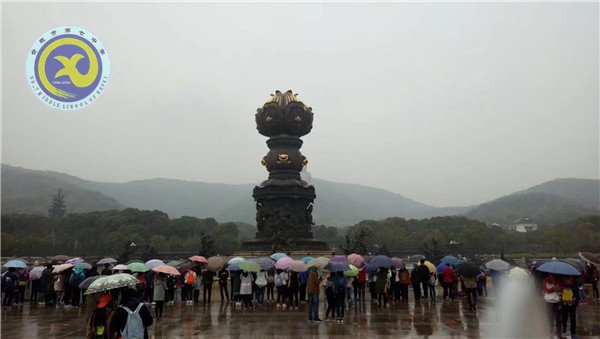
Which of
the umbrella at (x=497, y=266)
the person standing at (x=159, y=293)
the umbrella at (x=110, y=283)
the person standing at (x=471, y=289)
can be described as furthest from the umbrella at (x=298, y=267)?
the umbrella at (x=110, y=283)

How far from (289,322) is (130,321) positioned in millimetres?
7270

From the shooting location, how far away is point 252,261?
1705 cm

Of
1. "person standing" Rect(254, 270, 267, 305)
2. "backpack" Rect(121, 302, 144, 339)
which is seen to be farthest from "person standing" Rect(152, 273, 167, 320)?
"backpack" Rect(121, 302, 144, 339)

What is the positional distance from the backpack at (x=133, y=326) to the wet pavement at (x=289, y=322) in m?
4.78

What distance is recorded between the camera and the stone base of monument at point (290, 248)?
95.2 ft

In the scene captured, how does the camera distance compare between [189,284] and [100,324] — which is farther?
[189,284]

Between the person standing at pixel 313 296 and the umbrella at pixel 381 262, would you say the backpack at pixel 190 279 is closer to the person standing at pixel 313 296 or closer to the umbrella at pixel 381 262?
the person standing at pixel 313 296

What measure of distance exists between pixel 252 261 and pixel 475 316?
7390 mm

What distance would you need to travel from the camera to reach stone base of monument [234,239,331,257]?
29031 millimetres

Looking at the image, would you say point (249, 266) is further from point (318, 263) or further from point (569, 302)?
point (569, 302)

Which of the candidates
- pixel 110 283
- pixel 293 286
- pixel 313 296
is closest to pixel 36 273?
pixel 293 286

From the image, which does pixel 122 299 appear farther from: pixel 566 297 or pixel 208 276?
pixel 208 276

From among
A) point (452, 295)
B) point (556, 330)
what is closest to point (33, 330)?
point (556, 330)

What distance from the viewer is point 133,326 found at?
711cm
